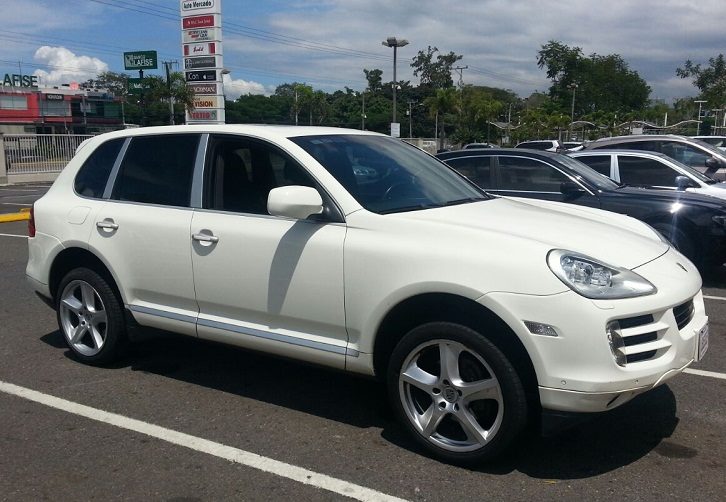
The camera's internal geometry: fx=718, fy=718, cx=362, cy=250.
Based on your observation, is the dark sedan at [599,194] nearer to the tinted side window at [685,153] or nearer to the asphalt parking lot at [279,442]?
the asphalt parking lot at [279,442]

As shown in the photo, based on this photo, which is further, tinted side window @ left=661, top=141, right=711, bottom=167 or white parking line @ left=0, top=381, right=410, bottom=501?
tinted side window @ left=661, top=141, right=711, bottom=167

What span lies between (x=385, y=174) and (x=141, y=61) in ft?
158

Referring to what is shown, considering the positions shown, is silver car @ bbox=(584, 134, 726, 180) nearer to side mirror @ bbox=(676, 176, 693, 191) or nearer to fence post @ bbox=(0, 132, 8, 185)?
side mirror @ bbox=(676, 176, 693, 191)

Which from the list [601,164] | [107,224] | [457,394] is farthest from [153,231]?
[601,164]

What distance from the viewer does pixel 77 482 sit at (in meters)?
3.54

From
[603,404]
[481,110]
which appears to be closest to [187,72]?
[603,404]

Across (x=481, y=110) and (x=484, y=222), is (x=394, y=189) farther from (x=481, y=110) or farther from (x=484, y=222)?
(x=481, y=110)

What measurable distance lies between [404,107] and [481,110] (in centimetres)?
4031

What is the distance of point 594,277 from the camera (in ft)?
11.0

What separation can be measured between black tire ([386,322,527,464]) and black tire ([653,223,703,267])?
5.16 metres

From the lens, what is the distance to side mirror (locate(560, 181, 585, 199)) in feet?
27.2

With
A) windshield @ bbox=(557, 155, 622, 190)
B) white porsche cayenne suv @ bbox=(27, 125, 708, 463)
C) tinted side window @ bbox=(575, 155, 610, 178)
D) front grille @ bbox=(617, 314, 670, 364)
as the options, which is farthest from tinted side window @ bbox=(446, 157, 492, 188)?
front grille @ bbox=(617, 314, 670, 364)

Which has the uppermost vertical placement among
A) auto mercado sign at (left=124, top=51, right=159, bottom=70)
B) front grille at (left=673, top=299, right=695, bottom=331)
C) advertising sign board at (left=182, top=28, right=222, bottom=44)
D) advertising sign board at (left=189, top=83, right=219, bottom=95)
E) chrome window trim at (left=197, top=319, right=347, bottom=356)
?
auto mercado sign at (left=124, top=51, right=159, bottom=70)

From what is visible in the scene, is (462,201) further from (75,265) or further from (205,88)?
(205,88)
